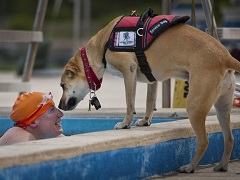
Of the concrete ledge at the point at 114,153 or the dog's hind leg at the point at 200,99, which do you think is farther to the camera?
the dog's hind leg at the point at 200,99

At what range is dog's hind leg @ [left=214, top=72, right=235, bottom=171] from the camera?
663cm

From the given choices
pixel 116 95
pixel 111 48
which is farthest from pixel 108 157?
pixel 116 95

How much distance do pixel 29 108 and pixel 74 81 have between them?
708 millimetres

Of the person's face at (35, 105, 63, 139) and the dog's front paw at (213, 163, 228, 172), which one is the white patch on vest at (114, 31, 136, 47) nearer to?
the person's face at (35, 105, 63, 139)

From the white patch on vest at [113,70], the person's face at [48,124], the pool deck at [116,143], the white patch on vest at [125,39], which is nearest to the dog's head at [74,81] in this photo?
the white patch on vest at [113,70]

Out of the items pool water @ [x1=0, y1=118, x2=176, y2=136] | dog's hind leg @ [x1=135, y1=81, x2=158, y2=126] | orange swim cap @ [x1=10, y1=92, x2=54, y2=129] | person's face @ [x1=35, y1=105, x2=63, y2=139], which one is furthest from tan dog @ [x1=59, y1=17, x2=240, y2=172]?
pool water @ [x1=0, y1=118, x2=176, y2=136]

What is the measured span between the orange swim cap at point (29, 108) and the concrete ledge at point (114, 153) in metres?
0.77

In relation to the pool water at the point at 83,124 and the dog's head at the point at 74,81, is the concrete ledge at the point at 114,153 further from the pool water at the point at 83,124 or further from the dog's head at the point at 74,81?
the pool water at the point at 83,124

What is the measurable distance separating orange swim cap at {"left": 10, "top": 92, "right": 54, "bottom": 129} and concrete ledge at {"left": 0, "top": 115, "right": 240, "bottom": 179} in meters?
0.77

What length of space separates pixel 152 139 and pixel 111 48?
1.14 meters

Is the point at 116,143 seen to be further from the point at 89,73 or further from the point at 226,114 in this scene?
the point at 89,73

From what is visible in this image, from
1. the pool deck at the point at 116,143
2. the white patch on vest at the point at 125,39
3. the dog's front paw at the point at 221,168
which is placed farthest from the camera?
the white patch on vest at the point at 125,39

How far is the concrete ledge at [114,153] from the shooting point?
4.99m

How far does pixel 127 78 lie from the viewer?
23.3ft
